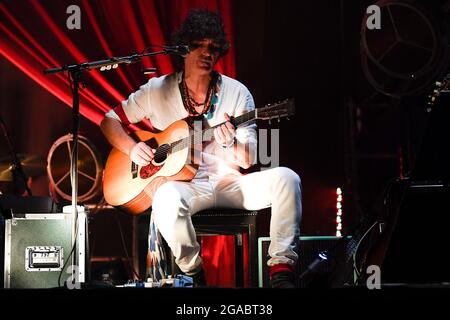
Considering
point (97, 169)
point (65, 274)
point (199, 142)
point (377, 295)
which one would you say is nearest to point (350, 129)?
point (199, 142)

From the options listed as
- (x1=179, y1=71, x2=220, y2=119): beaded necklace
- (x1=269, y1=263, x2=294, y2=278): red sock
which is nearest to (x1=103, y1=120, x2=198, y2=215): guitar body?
(x1=179, y1=71, x2=220, y2=119): beaded necklace

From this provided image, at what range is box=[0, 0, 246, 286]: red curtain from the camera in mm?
4914

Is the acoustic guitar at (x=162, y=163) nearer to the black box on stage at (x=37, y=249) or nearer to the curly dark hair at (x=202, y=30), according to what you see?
the black box on stage at (x=37, y=249)

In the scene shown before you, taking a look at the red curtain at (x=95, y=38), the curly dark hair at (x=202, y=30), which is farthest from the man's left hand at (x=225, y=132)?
the red curtain at (x=95, y=38)

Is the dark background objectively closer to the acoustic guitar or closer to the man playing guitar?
the man playing guitar

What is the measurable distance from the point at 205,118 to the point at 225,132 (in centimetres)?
32

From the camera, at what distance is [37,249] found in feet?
12.5

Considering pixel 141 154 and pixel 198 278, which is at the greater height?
pixel 141 154

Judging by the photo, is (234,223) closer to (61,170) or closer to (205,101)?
(205,101)

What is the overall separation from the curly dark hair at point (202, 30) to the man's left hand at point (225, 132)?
72cm

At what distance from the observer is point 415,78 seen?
500 centimetres

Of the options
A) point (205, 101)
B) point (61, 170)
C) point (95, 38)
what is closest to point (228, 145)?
point (205, 101)

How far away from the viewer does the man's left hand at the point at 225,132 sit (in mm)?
3984

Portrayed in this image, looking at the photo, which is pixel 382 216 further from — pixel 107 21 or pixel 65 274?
pixel 107 21
